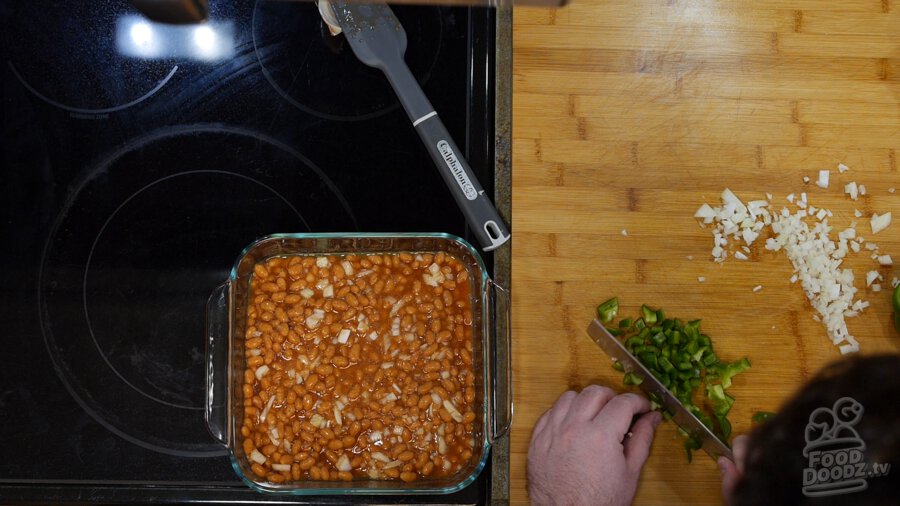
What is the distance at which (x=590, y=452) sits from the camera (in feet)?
4.79

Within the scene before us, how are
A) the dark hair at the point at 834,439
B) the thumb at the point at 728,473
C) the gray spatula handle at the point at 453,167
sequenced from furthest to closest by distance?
the gray spatula handle at the point at 453,167
the thumb at the point at 728,473
the dark hair at the point at 834,439

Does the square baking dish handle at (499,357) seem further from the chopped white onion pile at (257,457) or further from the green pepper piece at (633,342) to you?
the chopped white onion pile at (257,457)

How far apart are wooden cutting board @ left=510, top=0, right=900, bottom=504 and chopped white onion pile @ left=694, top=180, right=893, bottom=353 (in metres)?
0.02

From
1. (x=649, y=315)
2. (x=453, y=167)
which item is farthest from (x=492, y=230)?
(x=649, y=315)

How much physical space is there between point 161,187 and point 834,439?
1.35 metres

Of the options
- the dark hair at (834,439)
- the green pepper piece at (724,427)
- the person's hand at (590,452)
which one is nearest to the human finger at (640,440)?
the person's hand at (590,452)

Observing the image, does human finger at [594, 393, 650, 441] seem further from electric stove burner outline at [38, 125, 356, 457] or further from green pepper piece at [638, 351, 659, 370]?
electric stove burner outline at [38, 125, 356, 457]

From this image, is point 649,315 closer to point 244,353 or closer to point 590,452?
point 590,452

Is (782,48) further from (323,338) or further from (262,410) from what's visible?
(262,410)

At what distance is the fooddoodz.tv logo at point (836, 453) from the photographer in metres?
1.03

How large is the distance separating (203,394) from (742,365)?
1.11 meters

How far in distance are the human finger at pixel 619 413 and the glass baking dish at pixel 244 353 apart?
196mm

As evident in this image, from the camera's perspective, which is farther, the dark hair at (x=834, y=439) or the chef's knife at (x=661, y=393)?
the chef's knife at (x=661, y=393)

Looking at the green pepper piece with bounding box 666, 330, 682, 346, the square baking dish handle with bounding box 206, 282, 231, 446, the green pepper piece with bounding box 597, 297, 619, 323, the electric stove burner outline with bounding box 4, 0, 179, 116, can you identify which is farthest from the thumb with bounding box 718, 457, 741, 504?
the electric stove burner outline with bounding box 4, 0, 179, 116
